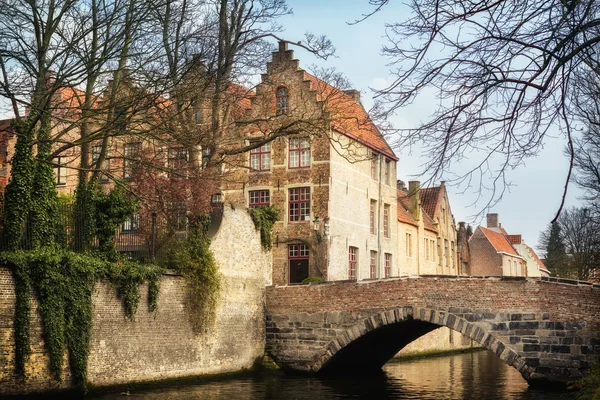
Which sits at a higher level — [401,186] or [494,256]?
[401,186]

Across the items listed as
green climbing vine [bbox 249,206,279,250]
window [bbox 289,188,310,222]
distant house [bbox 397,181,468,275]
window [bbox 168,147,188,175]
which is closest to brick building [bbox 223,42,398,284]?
window [bbox 289,188,310,222]

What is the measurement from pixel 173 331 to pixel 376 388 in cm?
486

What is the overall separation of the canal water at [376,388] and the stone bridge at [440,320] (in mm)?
680

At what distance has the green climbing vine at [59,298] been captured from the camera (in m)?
13.3

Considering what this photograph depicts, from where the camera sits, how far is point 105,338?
1528 centimetres

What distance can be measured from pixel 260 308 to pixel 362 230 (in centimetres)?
748

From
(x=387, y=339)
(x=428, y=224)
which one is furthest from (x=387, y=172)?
(x=387, y=339)

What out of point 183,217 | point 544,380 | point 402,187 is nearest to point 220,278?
point 183,217

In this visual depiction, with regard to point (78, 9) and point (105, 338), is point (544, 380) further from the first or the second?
point (78, 9)

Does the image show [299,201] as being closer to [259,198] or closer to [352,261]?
[259,198]

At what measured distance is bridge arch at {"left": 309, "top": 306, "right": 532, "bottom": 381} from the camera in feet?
56.7

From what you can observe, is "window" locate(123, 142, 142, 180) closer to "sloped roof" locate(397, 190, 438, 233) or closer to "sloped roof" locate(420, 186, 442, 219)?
"sloped roof" locate(397, 190, 438, 233)

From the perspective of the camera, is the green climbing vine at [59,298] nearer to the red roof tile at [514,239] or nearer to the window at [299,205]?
the window at [299,205]

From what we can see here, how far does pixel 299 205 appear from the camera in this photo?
83.0ft
